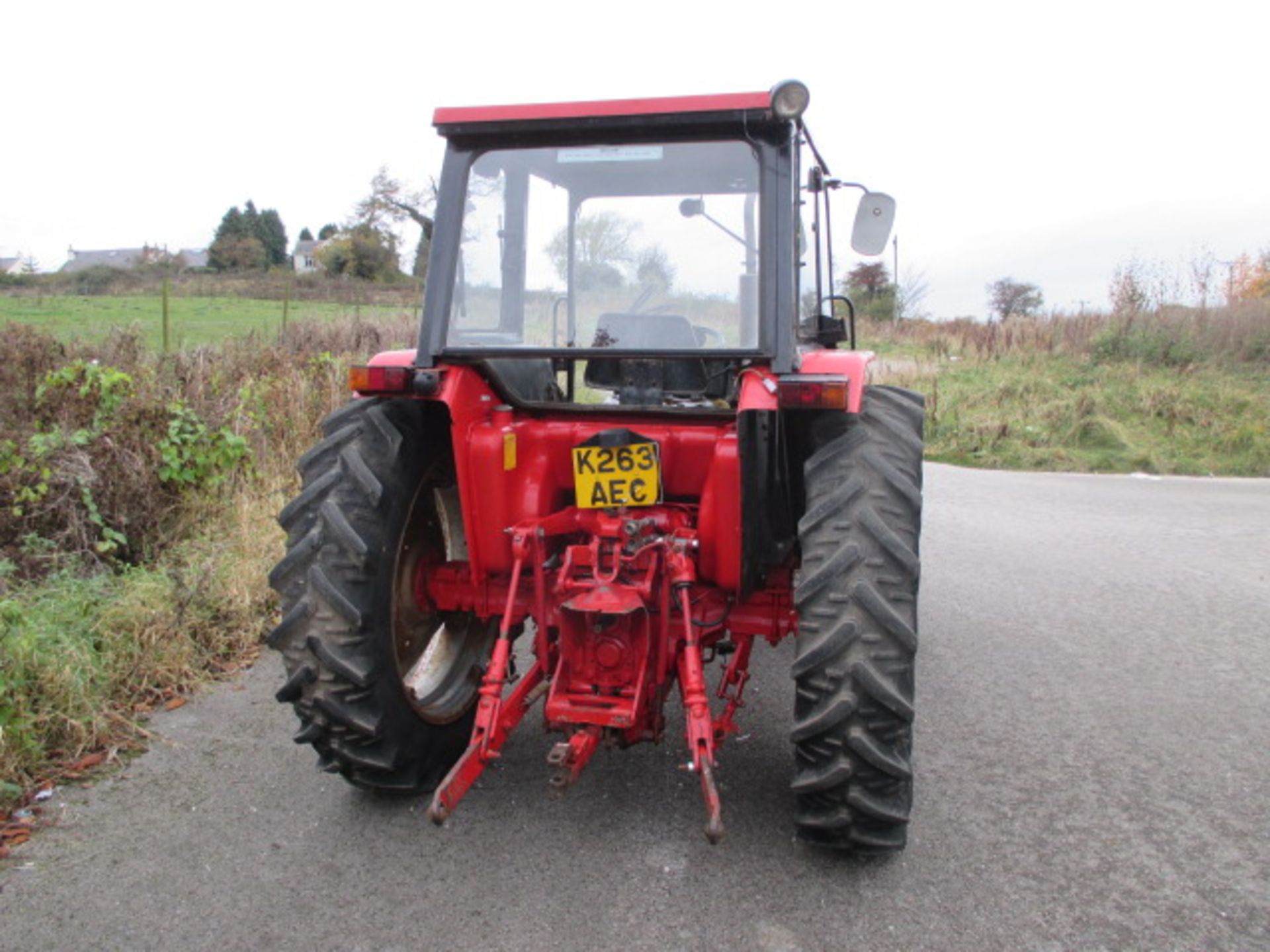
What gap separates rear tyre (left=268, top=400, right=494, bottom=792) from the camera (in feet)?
9.79

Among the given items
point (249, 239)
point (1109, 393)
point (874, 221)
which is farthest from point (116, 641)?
point (249, 239)

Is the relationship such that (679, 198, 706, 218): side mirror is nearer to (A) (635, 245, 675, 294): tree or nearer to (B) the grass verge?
(A) (635, 245, 675, 294): tree

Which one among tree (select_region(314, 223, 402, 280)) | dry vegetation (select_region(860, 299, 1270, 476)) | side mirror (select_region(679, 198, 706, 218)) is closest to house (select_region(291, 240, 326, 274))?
tree (select_region(314, 223, 402, 280))

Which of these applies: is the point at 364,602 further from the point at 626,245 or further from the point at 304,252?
the point at 304,252

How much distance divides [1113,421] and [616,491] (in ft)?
40.2

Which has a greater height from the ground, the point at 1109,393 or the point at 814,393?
the point at 1109,393

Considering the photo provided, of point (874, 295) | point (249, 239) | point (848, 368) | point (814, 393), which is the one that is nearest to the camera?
Result: point (814, 393)

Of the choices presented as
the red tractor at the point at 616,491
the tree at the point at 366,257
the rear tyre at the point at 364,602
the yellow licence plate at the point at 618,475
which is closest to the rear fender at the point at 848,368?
the red tractor at the point at 616,491

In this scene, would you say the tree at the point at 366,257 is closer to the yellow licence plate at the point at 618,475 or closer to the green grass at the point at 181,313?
the green grass at the point at 181,313

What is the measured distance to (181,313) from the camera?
64.7 feet

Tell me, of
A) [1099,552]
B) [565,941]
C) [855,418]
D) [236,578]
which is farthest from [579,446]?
[1099,552]

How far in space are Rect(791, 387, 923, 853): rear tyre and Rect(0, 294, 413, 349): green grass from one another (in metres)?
7.11

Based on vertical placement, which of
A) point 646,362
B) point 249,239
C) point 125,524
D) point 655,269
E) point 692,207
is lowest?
point 125,524

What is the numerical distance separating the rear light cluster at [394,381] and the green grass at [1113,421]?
10930 mm
